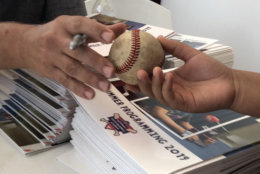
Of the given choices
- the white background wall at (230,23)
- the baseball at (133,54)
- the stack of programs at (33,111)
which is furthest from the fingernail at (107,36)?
the white background wall at (230,23)

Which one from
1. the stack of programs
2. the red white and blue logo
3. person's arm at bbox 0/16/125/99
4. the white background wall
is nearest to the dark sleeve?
the stack of programs

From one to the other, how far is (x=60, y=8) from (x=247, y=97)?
0.81 m

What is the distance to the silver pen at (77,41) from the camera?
0.55m

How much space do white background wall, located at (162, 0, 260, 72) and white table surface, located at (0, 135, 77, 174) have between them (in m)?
1.47

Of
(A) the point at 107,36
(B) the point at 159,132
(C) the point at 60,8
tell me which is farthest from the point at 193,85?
(C) the point at 60,8

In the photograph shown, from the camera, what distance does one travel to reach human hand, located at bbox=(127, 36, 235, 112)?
2.07 feet

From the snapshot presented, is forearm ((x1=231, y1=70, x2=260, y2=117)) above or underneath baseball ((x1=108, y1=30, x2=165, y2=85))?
underneath

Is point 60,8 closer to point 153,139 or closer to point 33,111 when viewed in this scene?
point 33,111

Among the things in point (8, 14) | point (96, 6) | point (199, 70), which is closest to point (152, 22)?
point (96, 6)

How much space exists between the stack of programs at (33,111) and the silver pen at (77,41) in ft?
0.62

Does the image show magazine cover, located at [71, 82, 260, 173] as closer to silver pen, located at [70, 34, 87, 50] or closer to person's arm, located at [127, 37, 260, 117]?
person's arm, located at [127, 37, 260, 117]

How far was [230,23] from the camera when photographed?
197 centimetres

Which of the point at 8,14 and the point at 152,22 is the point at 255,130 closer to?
the point at 8,14

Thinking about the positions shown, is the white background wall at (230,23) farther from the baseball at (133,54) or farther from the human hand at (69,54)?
Result: the human hand at (69,54)
